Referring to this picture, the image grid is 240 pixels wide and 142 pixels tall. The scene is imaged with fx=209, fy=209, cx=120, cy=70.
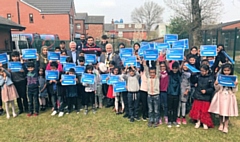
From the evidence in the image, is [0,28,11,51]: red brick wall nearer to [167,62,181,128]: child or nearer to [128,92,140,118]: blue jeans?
[128,92,140,118]: blue jeans

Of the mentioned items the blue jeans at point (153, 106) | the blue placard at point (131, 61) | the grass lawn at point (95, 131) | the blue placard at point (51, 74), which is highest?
the blue placard at point (131, 61)

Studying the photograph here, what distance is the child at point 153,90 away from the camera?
4988 mm

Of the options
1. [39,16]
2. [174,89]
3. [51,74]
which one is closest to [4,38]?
[51,74]

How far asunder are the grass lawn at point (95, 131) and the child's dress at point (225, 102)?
504mm

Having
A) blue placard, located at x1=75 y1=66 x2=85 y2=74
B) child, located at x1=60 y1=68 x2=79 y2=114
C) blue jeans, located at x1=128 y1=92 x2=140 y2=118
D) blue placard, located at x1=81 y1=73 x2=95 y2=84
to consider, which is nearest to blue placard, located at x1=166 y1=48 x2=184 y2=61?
blue jeans, located at x1=128 y1=92 x2=140 y2=118

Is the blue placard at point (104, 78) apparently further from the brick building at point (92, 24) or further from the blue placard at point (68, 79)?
the brick building at point (92, 24)

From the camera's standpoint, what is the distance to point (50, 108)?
656cm

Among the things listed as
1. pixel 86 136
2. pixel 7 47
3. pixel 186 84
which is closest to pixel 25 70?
pixel 86 136

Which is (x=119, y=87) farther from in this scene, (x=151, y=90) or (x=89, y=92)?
(x=89, y=92)

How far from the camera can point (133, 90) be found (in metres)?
5.39

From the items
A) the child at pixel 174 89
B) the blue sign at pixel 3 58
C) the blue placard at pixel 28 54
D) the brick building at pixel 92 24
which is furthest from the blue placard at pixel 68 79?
the brick building at pixel 92 24

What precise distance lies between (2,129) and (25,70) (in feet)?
5.49

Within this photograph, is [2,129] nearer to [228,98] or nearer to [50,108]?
[50,108]

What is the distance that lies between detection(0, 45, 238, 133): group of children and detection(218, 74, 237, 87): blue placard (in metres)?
0.15
